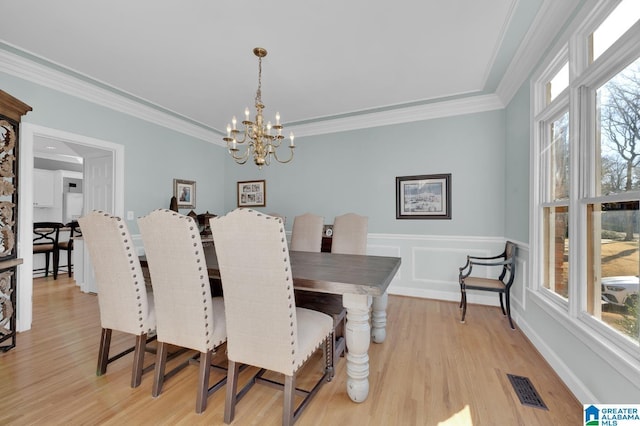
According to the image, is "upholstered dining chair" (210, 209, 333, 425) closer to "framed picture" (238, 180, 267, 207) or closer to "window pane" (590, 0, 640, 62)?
"window pane" (590, 0, 640, 62)

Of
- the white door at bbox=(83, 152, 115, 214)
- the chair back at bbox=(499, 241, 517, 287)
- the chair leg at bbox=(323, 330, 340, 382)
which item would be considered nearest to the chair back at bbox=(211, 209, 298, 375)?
the chair leg at bbox=(323, 330, 340, 382)

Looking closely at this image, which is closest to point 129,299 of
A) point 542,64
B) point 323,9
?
point 323,9

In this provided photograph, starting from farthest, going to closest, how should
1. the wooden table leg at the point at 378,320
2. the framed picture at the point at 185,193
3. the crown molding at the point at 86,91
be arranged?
the framed picture at the point at 185,193
the crown molding at the point at 86,91
the wooden table leg at the point at 378,320

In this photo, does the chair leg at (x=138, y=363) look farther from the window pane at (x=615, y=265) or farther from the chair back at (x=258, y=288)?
the window pane at (x=615, y=265)

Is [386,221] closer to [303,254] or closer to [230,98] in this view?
[303,254]

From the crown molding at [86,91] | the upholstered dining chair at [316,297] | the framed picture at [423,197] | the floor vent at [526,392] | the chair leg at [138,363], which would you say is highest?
the crown molding at [86,91]

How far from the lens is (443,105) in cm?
363

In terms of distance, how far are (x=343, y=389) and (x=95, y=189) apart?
14.1 feet

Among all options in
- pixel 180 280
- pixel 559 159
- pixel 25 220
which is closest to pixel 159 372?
pixel 180 280

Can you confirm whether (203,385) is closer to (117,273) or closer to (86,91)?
(117,273)

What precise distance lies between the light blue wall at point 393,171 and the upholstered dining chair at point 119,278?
2.99m

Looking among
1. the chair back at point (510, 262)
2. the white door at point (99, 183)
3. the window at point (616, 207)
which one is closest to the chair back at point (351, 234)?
the chair back at point (510, 262)

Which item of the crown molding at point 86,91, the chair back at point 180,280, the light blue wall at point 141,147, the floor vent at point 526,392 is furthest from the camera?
the light blue wall at point 141,147

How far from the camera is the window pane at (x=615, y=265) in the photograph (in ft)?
4.42
